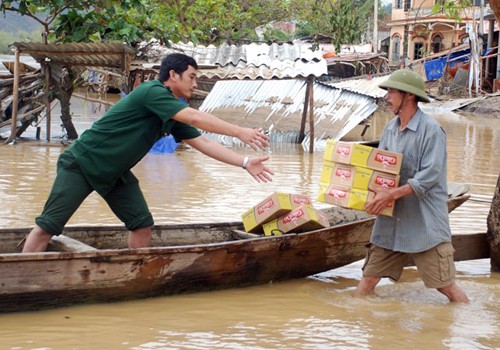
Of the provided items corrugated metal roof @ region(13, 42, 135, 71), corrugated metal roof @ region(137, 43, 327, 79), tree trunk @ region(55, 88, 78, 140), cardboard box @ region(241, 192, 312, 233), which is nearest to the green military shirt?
cardboard box @ region(241, 192, 312, 233)

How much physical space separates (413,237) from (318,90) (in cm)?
1345

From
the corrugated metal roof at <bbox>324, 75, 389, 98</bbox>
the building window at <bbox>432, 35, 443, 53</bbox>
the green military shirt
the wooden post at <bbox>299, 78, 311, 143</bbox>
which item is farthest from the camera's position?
the building window at <bbox>432, 35, 443, 53</bbox>

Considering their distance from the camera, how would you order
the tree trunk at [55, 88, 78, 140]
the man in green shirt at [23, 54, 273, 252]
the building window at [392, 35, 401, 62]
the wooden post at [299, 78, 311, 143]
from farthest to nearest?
the building window at [392, 35, 401, 62]
the wooden post at [299, 78, 311, 143]
the tree trunk at [55, 88, 78, 140]
the man in green shirt at [23, 54, 273, 252]

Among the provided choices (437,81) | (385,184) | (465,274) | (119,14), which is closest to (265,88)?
(119,14)

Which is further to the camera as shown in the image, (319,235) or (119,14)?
(119,14)

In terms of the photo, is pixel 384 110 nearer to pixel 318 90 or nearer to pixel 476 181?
pixel 318 90

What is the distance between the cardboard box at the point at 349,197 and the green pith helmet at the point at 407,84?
0.71 metres

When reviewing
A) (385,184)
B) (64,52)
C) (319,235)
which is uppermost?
(64,52)

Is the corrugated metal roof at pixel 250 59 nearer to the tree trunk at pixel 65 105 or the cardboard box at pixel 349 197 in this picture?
the tree trunk at pixel 65 105

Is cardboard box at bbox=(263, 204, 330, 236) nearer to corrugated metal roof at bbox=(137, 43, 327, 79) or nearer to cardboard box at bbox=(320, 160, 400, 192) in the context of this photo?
cardboard box at bbox=(320, 160, 400, 192)

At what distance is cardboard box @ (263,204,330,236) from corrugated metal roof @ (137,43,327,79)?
11.4 m

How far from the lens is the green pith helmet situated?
207 inches

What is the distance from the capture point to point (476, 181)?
40.7 feet

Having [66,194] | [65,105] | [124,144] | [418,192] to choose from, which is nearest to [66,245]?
[66,194]
